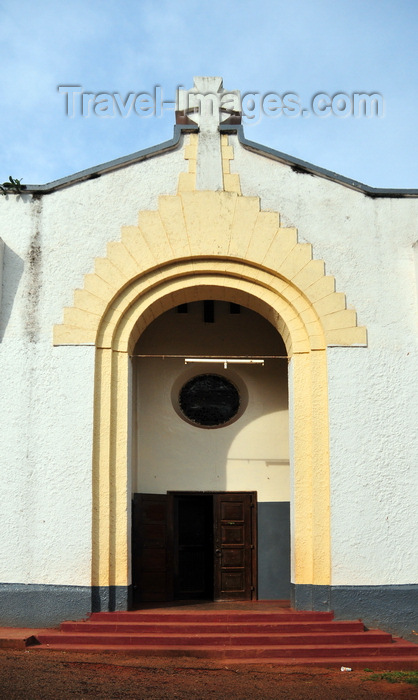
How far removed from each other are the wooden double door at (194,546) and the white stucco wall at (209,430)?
0.32 meters

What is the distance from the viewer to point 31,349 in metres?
12.3

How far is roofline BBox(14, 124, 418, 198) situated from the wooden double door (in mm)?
5740

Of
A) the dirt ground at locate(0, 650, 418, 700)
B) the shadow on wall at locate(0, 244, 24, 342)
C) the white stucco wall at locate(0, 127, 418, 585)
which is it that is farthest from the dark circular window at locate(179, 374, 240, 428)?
the dirt ground at locate(0, 650, 418, 700)

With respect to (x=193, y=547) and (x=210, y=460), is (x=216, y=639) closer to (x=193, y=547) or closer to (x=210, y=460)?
(x=193, y=547)

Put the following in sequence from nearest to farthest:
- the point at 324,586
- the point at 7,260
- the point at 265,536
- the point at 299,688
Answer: the point at 299,688, the point at 324,586, the point at 7,260, the point at 265,536

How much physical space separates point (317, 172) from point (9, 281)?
538cm

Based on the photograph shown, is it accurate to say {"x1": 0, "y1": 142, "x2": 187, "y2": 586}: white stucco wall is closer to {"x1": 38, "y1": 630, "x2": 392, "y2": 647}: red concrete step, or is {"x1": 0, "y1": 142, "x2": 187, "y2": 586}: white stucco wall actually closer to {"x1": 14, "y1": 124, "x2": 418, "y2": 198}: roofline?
{"x1": 14, "y1": 124, "x2": 418, "y2": 198}: roofline

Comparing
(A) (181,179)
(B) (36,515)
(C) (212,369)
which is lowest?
(B) (36,515)

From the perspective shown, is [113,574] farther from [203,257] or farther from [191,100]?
[191,100]

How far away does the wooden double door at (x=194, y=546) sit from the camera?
14078 mm

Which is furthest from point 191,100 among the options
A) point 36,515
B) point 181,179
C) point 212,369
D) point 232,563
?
point 232,563

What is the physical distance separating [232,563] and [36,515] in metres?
4.13

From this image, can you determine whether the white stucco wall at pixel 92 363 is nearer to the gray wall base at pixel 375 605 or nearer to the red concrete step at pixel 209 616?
the gray wall base at pixel 375 605

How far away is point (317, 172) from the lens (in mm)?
13055
